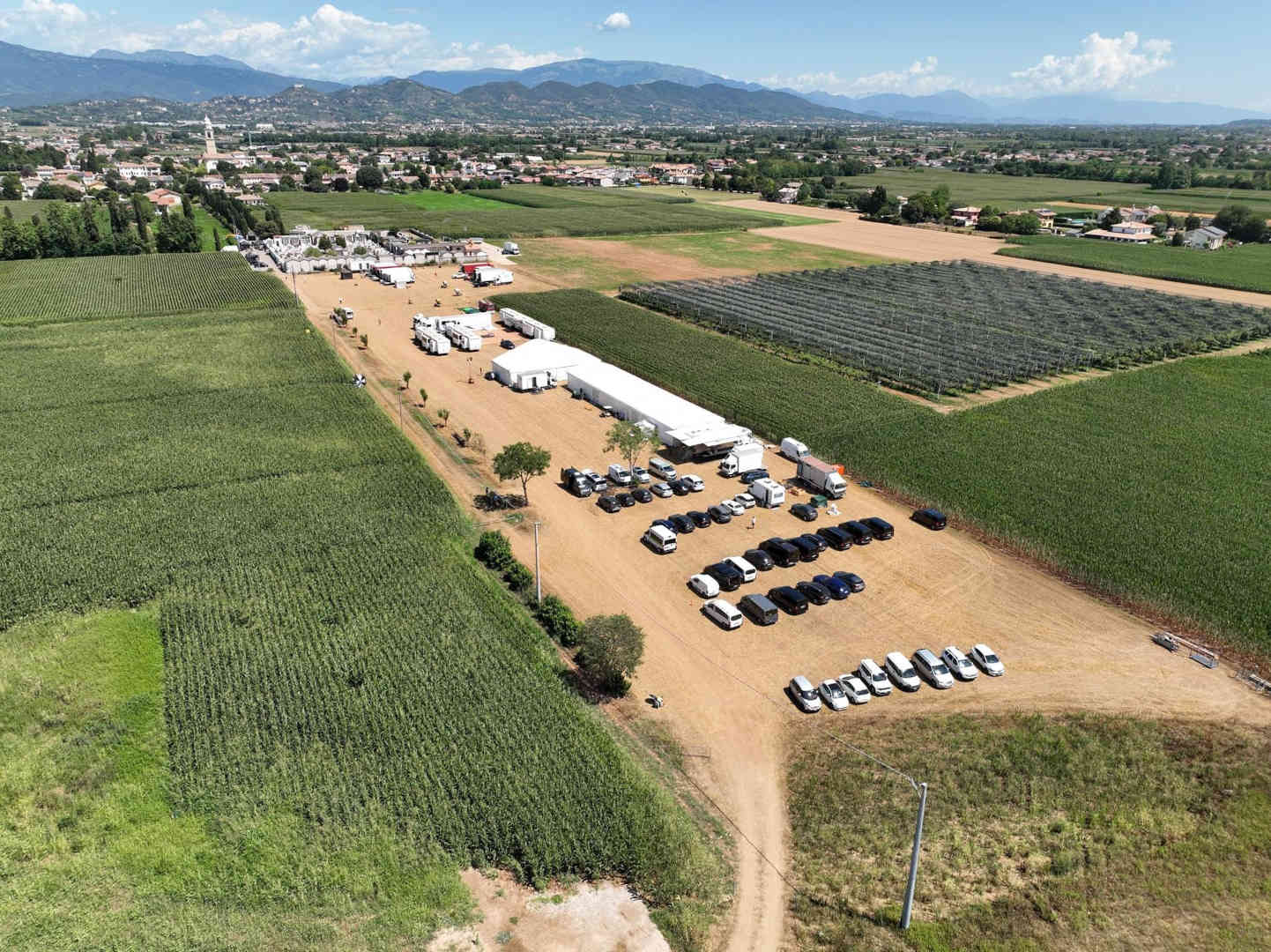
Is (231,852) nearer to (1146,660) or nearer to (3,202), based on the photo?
(1146,660)

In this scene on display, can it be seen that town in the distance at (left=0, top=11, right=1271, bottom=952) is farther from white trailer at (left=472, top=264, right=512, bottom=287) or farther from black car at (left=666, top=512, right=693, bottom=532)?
white trailer at (left=472, top=264, right=512, bottom=287)

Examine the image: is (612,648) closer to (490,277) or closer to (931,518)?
(931,518)

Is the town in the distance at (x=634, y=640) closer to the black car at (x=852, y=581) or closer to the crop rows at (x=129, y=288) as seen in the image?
the black car at (x=852, y=581)

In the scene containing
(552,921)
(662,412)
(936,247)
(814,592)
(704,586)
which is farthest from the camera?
(936,247)

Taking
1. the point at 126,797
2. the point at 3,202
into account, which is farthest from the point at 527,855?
the point at 3,202

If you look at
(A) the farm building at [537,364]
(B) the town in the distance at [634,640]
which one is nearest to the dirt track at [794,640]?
(B) the town in the distance at [634,640]

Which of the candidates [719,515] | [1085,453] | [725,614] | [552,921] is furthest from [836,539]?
[552,921]

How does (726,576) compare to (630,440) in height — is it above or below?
below
